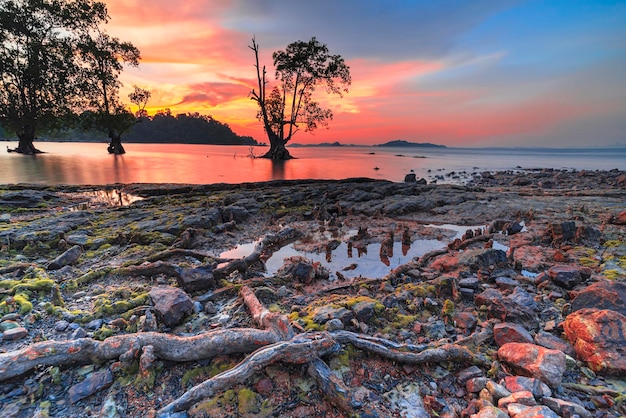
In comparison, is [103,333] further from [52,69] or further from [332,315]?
[52,69]

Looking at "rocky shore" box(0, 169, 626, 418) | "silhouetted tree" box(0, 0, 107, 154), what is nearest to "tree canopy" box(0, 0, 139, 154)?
"silhouetted tree" box(0, 0, 107, 154)

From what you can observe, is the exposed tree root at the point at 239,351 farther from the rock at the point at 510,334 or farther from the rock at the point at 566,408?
the rock at the point at 566,408

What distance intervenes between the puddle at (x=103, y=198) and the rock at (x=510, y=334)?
1644 centimetres

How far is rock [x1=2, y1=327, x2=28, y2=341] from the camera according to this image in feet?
13.0

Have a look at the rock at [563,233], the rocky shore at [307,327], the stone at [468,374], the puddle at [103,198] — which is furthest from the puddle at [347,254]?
the puddle at [103,198]

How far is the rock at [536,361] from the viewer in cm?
329

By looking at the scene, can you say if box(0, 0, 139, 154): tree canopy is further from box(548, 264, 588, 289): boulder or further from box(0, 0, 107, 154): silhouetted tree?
box(548, 264, 588, 289): boulder

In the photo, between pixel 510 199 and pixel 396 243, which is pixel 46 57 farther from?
pixel 510 199

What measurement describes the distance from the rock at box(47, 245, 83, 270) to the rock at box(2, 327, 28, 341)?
3213 millimetres

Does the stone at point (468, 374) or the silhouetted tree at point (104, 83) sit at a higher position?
the silhouetted tree at point (104, 83)

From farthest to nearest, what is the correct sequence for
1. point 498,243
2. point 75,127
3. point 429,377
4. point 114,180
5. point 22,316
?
1. point 75,127
2. point 114,180
3. point 498,243
4. point 22,316
5. point 429,377

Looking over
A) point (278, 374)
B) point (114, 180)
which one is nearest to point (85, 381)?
point (278, 374)

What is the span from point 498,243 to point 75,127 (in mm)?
65971

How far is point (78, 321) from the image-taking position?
182 inches
